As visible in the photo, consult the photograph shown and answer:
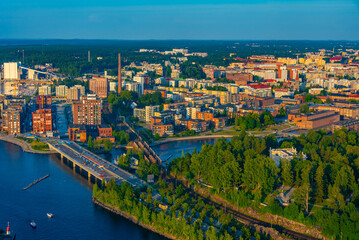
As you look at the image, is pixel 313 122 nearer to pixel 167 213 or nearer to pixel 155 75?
pixel 167 213

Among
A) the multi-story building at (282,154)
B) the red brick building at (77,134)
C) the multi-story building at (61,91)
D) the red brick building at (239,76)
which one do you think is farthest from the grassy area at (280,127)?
the red brick building at (239,76)

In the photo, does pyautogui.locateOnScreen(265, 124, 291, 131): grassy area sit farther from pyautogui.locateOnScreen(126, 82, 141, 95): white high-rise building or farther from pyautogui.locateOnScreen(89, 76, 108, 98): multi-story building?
pyautogui.locateOnScreen(89, 76, 108, 98): multi-story building

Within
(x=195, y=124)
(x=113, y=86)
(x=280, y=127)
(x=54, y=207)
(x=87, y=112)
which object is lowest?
(x=54, y=207)

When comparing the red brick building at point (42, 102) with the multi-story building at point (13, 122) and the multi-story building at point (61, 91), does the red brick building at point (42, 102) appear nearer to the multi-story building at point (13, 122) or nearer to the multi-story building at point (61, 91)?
the multi-story building at point (13, 122)

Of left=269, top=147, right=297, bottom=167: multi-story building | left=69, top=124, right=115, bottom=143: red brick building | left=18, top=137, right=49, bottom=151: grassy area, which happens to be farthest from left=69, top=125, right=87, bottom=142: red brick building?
left=269, top=147, right=297, bottom=167: multi-story building

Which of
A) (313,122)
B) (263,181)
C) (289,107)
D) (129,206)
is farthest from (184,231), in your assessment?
(289,107)

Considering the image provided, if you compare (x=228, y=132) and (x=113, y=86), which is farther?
(x=113, y=86)

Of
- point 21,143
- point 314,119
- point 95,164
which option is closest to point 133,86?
point 314,119

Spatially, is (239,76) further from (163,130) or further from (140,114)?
(163,130)
